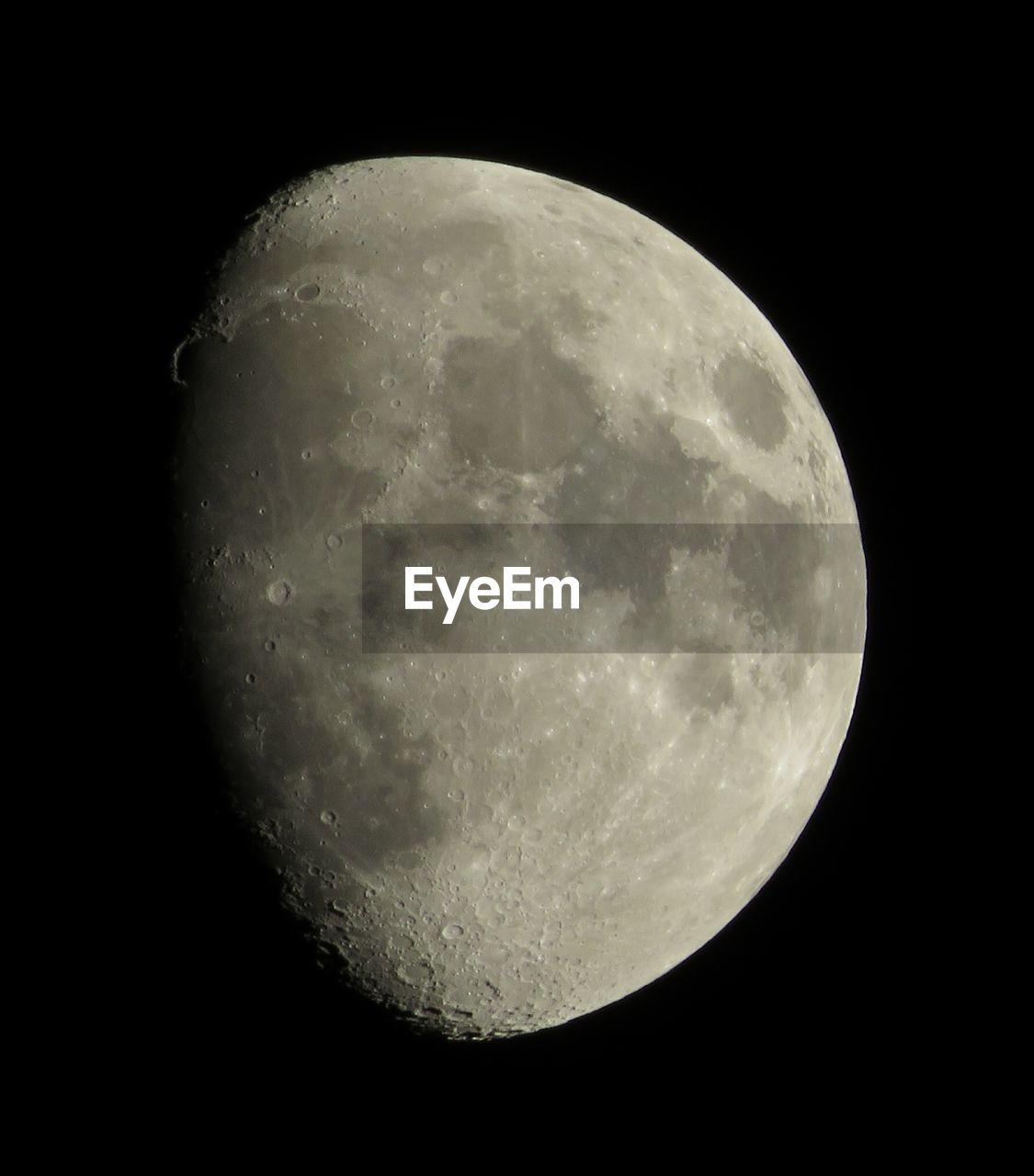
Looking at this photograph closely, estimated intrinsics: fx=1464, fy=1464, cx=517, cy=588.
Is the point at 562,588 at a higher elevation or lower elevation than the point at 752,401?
lower

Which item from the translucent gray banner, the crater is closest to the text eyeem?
the translucent gray banner

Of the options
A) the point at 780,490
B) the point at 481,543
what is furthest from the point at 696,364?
the point at 481,543

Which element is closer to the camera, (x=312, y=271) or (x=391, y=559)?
(x=391, y=559)

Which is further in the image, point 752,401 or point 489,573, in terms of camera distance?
point 752,401

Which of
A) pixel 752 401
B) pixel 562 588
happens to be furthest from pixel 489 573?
pixel 752 401

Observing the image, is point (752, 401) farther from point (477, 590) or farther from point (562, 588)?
point (477, 590)

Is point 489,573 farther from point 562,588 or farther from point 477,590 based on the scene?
point 562,588

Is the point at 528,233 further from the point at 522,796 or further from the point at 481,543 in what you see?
the point at 522,796
